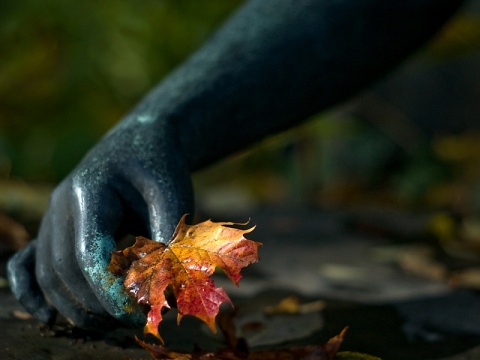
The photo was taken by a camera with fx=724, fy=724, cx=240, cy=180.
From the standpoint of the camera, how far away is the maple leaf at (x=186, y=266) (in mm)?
1003

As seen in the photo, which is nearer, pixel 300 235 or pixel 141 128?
pixel 141 128

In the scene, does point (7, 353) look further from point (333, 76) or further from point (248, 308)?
point (333, 76)

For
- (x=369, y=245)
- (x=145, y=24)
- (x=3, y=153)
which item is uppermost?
(x=145, y=24)

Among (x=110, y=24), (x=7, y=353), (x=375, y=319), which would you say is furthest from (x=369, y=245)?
(x=110, y=24)

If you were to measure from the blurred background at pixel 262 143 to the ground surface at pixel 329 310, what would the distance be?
0.88 metres

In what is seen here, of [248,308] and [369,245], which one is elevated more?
[369,245]

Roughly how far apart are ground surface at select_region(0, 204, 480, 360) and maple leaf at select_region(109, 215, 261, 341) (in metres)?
0.23

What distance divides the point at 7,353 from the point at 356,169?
9.02ft

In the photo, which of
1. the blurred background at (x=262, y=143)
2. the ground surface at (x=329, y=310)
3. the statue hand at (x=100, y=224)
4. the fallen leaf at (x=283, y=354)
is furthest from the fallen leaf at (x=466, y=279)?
the blurred background at (x=262, y=143)

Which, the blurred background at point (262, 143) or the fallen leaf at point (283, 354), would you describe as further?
the blurred background at point (262, 143)

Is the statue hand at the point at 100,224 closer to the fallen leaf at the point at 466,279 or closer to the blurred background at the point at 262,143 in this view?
the fallen leaf at the point at 466,279

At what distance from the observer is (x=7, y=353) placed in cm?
113

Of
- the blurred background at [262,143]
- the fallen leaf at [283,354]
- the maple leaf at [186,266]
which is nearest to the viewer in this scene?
the maple leaf at [186,266]

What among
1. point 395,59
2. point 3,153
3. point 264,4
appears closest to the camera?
point 264,4
